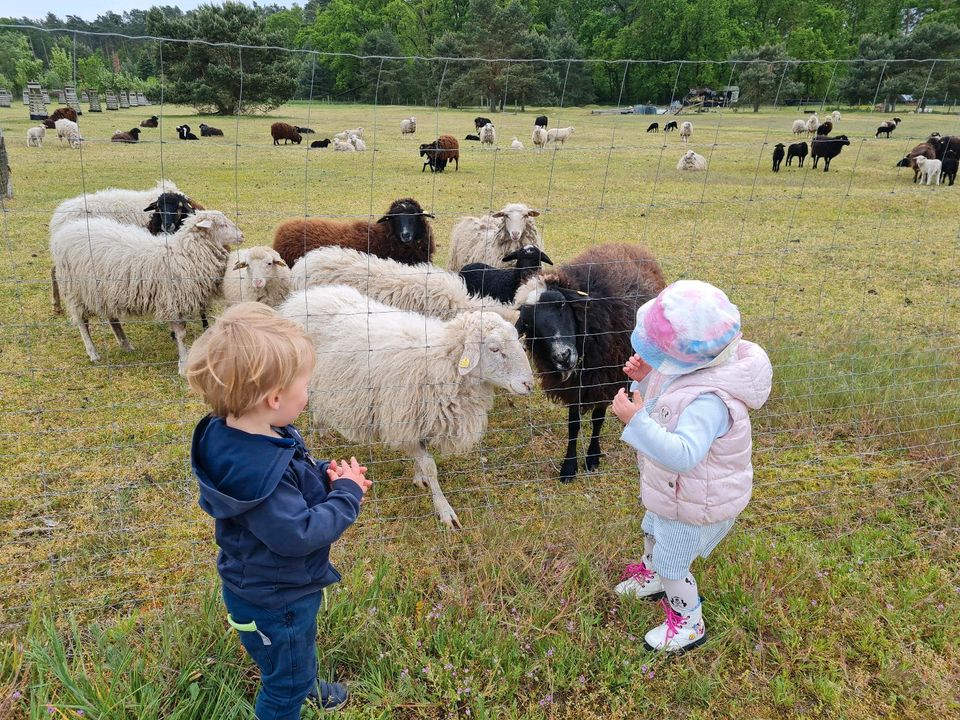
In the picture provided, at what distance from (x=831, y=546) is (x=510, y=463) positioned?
2095 mm

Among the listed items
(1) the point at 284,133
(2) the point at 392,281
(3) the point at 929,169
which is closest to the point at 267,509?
(2) the point at 392,281

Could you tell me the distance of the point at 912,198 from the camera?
1546 centimetres

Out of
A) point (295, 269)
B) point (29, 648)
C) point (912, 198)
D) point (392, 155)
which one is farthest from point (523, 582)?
point (392, 155)

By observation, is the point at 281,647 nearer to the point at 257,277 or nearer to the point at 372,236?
the point at 257,277

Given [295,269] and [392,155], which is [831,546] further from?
[392,155]

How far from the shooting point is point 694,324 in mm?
2148

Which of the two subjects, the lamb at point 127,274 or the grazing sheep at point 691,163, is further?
the grazing sheep at point 691,163

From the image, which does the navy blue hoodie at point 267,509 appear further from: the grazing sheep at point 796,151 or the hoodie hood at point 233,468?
the grazing sheep at point 796,151

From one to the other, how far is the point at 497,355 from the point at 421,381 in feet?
1.72

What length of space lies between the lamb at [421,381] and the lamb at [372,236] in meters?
2.81

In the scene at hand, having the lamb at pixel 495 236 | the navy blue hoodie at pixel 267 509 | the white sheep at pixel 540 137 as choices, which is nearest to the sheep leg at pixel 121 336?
the lamb at pixel 495 236

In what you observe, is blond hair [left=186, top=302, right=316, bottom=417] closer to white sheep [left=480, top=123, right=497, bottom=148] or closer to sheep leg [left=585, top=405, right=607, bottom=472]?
sheep leg [left=585, top=405, right=607, bottom=472]

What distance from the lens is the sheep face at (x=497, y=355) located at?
12.8 ft

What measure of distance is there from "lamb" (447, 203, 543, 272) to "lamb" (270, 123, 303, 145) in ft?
84.5
